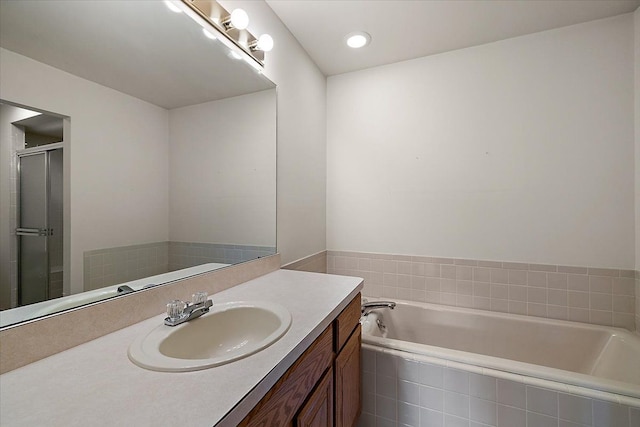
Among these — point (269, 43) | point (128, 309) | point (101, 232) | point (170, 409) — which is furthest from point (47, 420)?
point (269, 43)

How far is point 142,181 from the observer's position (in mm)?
963

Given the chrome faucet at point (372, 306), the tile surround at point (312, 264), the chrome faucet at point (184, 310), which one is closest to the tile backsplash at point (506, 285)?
the tile surround at point (312, 264)

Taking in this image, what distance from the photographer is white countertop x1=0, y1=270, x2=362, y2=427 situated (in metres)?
0.47

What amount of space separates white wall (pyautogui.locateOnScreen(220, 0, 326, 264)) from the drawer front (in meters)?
0.84

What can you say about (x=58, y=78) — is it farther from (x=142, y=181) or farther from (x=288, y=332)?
(x=288, y=332)

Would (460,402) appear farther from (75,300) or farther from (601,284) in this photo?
(75,300)

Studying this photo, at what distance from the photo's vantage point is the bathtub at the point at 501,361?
1128 mm

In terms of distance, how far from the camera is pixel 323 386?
3.08 ft

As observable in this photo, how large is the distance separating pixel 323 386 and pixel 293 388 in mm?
247

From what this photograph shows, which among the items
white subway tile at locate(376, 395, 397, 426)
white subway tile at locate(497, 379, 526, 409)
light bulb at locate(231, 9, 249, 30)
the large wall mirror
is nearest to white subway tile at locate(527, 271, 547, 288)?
white subway tile at locate(497, 379, 526, 409)

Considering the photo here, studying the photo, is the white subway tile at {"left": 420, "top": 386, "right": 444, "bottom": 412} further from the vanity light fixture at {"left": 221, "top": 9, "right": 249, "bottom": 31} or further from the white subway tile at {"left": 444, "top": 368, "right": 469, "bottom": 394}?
the vanity light fixture at {"left": 221, "top": 9, "right": 249, "bottom": 31}

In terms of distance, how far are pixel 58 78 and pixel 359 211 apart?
1.94 meters

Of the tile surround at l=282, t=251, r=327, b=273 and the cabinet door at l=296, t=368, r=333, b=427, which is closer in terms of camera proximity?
the cabinet door at l=296, t=368, r=333, b=427

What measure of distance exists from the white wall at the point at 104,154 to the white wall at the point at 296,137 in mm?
766
